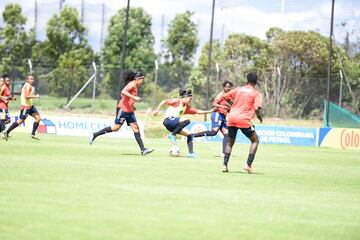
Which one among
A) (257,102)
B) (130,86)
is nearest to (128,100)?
(130,86)

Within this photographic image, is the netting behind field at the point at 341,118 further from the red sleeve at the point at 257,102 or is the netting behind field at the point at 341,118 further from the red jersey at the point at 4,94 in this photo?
the red sleeve at the point at 257,102

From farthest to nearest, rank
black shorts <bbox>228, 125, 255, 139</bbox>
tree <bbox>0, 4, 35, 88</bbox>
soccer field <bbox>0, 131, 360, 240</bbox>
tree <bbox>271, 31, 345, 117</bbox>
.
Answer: tree <bbox>0, 4, 35, 88</bbox> → tree <bbox>271, 31, 345, 117</bbox> → black shorts <bbox>228, 125, 255, 139</bbox> → soccer field <bbox>0, 131, 360, 240</bbox>

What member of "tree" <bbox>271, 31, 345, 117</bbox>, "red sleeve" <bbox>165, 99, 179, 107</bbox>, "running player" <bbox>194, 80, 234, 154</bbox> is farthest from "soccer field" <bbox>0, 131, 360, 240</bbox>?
"tree" <bbox>271, 31, 345, 117</bbox>

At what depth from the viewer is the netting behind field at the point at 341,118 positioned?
129 ft

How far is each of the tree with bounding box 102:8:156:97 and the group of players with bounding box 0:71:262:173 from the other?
3263 centimetres

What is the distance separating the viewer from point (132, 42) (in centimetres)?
6256

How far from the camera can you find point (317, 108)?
1799 inches

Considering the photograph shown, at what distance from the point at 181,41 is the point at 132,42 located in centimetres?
407

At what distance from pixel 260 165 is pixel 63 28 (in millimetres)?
40484

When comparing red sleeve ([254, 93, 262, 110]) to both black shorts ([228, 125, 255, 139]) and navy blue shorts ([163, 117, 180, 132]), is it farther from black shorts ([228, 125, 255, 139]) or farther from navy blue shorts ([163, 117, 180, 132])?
navy blue shorts ([163, 117, 180, 132])

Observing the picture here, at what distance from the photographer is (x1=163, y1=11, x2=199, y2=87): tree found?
64312 millimetres

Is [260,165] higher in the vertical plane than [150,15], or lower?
lower

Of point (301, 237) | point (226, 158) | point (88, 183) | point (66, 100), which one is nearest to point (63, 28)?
point (66, 100)

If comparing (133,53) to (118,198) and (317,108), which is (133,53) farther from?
(118,198)
